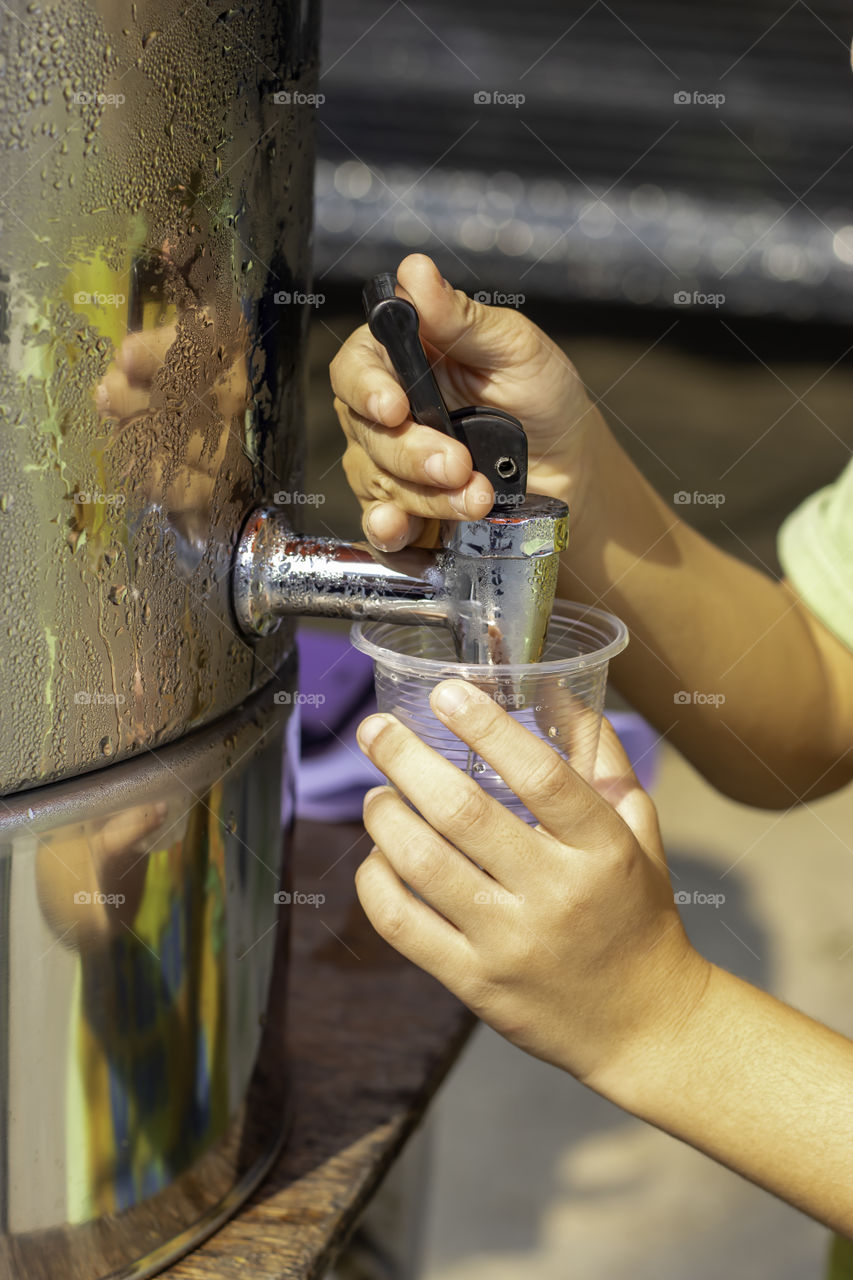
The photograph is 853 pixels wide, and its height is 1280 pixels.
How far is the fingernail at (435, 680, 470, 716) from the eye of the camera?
0.52 metres

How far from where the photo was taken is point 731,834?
2463 mm

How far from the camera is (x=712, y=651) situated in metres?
0.96

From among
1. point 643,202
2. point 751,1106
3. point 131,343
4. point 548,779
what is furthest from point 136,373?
point 643,202

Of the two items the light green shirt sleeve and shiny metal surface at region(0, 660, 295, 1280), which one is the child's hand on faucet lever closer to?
shiny metal surface at region(0, 660, 295, 1280)

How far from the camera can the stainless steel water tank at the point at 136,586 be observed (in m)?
0.47

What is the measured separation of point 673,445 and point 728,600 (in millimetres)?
2351

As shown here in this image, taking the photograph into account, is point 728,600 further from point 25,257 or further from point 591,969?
point 25,257

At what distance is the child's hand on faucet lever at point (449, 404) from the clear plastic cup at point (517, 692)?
0.07m

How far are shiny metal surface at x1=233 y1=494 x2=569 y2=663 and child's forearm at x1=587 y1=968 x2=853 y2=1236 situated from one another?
0.73ft

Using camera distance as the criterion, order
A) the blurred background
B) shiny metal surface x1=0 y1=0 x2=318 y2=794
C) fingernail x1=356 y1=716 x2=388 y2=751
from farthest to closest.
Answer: the blurred background
fingernail x1=356 y1=716 x2=388 y2=751
shiny metal surface x1=0 y1=0 x2=318 y2=794

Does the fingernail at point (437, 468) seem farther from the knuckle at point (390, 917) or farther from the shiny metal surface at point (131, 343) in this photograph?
the knuckle at point (390, 917)

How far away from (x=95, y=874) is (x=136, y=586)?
13 centimetres

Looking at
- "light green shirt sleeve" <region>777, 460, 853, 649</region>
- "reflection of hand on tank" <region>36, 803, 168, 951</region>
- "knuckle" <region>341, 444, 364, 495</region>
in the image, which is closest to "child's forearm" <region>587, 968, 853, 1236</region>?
"reflection of hand on tank" <region>36, 803, 168, 951</region>

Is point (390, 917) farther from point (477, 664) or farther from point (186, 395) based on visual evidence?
point (186, 395)
